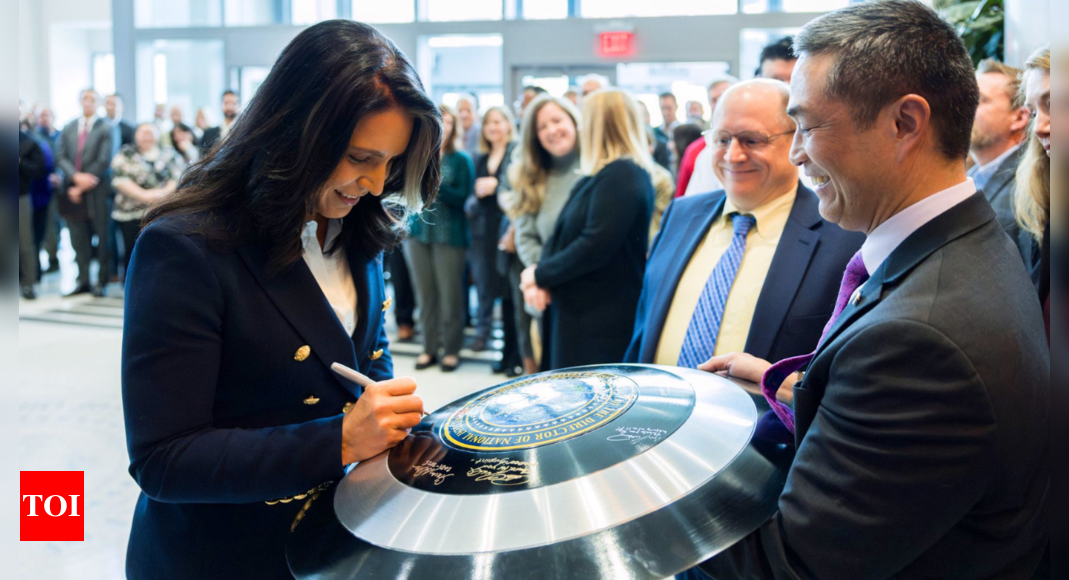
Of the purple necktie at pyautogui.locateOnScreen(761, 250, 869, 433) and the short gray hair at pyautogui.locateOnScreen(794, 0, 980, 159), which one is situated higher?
the short gray hair at pyautogui.locateOnScreen(794, 0, 980, 159)

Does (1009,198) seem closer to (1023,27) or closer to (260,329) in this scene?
(1023,27)

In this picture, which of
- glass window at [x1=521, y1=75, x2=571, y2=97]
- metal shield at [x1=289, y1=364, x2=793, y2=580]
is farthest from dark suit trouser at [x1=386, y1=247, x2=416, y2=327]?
glass window at [x1=521, y1=75, x2=571, y2=97]

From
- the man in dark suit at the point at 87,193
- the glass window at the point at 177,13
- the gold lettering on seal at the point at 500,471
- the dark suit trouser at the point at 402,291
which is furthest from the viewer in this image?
the glass window at the point at 177,13

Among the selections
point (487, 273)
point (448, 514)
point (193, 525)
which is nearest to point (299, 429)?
point (193, 525)

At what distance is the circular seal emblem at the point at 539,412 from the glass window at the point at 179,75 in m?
13.1

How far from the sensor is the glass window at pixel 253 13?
12.6m

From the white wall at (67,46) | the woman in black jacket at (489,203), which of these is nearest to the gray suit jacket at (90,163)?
the white wall at (67,46)

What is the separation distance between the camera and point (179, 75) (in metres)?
13.2

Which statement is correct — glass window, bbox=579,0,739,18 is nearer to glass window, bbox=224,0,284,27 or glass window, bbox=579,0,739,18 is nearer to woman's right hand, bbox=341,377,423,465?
glass window, bbox=224,0,284,27

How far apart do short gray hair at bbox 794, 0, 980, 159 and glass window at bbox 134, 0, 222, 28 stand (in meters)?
13.5

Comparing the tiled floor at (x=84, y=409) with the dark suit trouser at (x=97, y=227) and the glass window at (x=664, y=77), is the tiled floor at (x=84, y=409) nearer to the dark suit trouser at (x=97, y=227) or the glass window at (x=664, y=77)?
the dark suit trouser at (x=97, y=227)

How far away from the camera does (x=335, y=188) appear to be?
4.13ft

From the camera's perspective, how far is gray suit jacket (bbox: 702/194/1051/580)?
0.80m

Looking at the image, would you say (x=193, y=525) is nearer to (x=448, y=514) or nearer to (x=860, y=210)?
(x=448, y=514)
